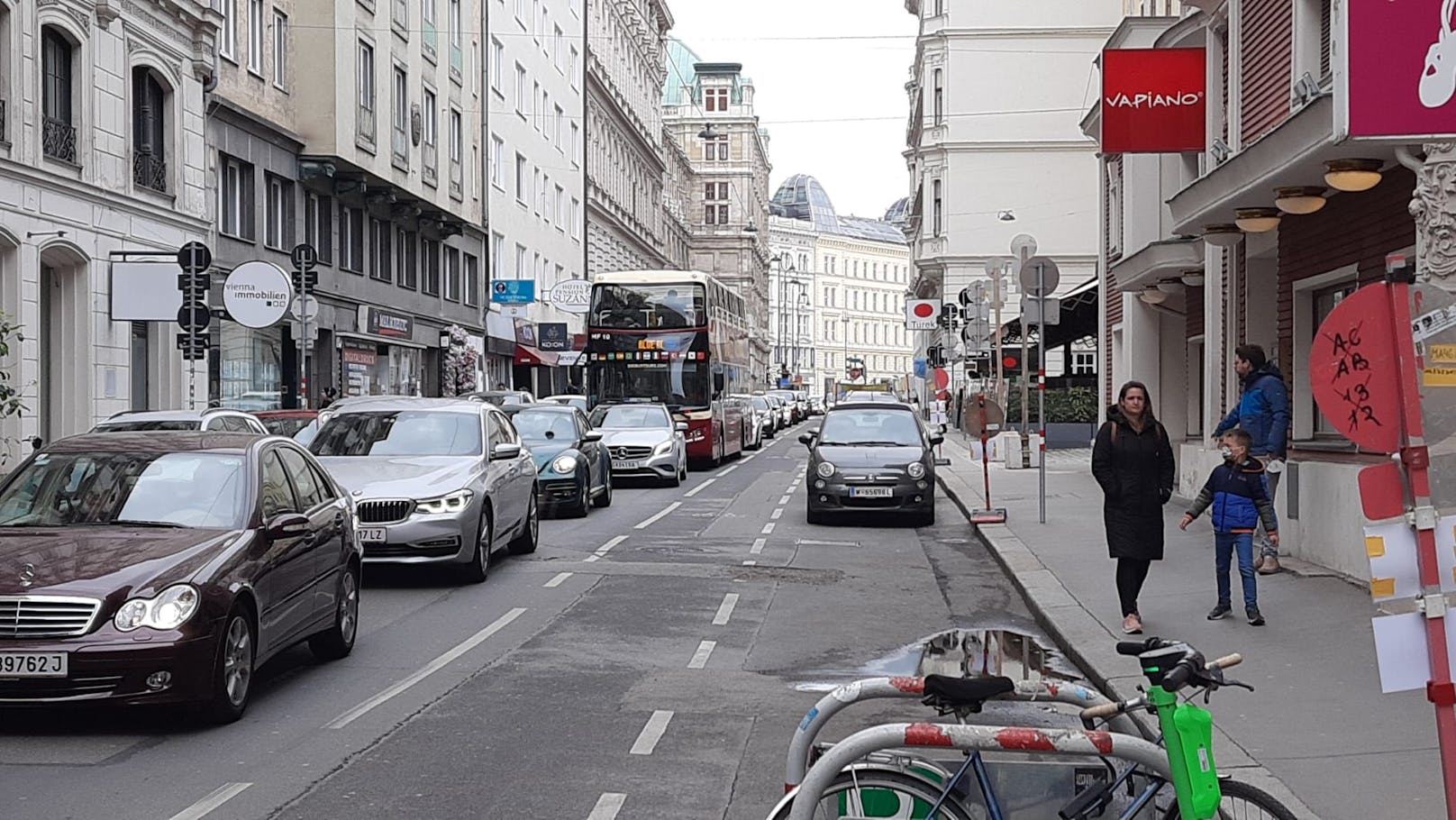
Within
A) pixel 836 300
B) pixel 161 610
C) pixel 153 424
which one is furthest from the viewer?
pixel 836 300

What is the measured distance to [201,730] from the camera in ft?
26.4

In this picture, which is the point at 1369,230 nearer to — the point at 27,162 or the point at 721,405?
the point at 27,162

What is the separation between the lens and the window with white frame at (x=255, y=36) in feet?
99.8

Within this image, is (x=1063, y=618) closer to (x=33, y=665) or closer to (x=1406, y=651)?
(x=1406, y=651)

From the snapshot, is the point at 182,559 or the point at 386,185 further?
the point at 386,185

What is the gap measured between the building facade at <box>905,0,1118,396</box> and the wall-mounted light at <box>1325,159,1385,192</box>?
158 feet

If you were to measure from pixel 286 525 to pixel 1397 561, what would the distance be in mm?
6090

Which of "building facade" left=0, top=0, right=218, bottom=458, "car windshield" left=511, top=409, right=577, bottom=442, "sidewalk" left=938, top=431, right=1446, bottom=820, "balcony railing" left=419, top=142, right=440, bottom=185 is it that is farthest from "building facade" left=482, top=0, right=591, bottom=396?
"sidewalk" left=938, top=431, right=1446, bottom=820

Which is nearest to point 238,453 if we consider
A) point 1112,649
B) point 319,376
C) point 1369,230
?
point 1112,649

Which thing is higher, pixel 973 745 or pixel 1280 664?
pixel 973 745

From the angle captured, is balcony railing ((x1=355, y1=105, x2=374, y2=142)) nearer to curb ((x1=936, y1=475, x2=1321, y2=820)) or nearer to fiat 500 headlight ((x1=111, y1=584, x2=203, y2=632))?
curb ((x1=936, y1=475, x2=1321, y2=820))

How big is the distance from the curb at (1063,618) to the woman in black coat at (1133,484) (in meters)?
0.45

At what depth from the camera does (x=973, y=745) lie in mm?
4395

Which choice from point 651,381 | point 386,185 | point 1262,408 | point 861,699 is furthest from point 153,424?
point 386,185
